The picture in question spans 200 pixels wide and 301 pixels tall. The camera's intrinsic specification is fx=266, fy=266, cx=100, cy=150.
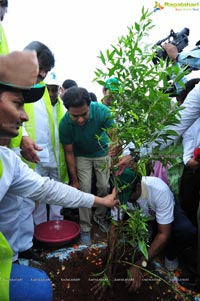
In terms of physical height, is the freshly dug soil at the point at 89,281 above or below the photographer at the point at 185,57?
below

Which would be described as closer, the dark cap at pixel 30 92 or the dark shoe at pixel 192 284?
the dark cap at pixel 30 92

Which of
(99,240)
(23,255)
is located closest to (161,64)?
(23,255)

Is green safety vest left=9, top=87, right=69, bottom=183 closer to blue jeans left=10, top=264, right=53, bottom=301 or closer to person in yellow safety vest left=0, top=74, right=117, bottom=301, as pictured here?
person in yellow safety vest left=0, top=74, right=117, bottom=301

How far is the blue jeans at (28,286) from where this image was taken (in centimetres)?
117

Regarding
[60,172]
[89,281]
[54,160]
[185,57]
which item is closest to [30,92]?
[89,281]

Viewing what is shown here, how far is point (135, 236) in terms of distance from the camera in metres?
1.39

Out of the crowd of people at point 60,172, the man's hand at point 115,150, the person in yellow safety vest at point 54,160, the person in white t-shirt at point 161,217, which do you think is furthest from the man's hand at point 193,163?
the person in yellow safety vest at point 54,160

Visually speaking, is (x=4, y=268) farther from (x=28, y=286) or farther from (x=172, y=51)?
(x=172, y=51)

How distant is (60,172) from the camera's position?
296cm

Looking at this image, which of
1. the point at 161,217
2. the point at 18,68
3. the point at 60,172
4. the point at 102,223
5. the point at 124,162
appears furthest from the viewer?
the point at 102,223

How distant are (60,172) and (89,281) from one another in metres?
1.43

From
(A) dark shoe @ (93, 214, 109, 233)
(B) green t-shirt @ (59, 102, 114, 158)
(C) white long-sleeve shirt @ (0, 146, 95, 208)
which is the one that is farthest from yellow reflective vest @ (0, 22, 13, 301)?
(A) dark shoe @ (93, 214, 109, 233)

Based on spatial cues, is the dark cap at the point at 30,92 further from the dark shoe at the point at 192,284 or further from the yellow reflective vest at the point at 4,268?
the dark shoe at the point at 192,284

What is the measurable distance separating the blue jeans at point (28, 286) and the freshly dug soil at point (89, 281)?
18.1 inches
